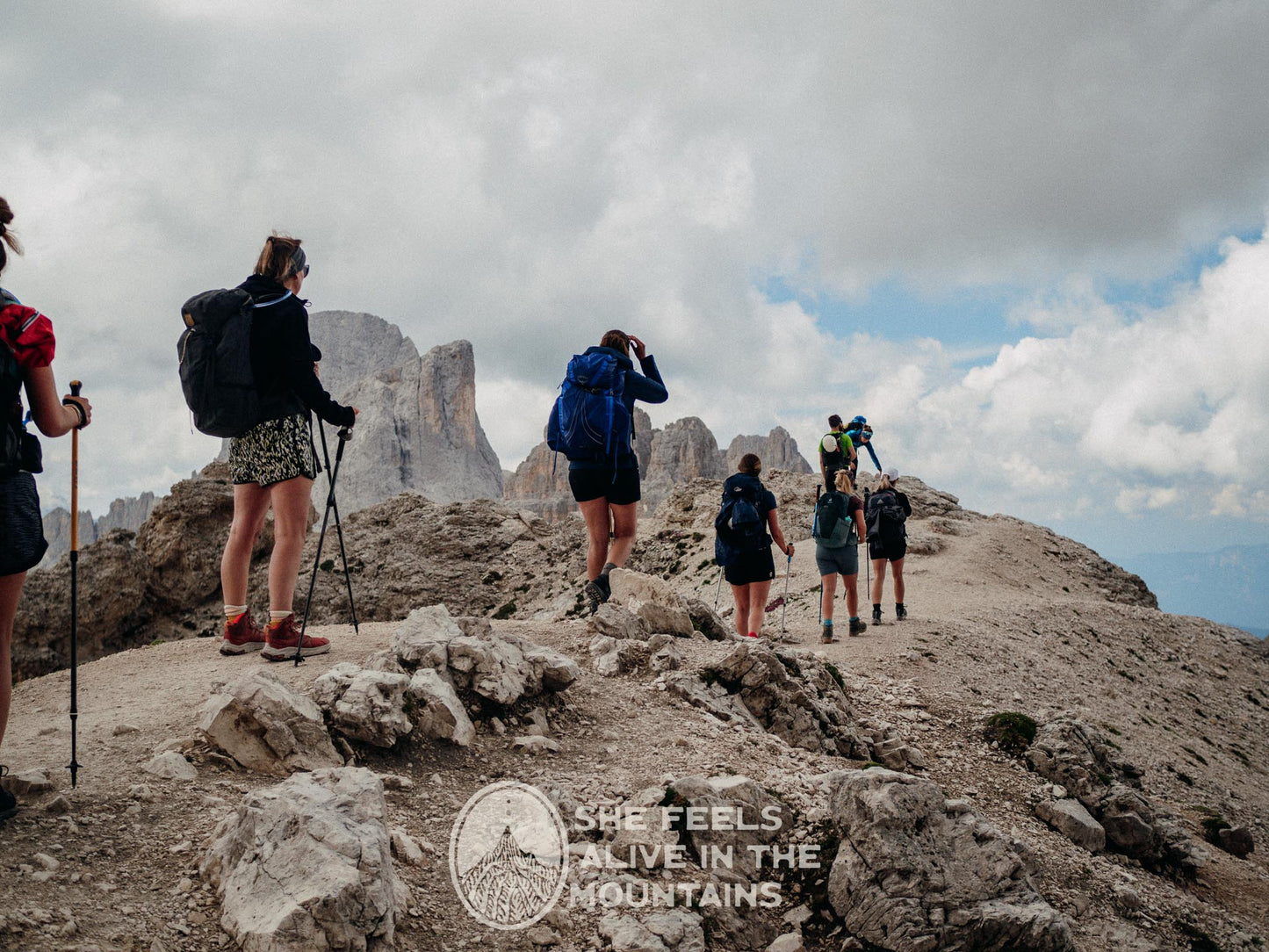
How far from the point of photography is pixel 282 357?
6629mm

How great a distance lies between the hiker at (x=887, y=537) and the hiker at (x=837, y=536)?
1.65 metres

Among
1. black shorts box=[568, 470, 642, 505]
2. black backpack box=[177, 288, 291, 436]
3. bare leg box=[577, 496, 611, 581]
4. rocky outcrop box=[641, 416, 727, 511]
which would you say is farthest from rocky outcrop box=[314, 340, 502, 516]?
black backpack box=[177, 288, 291, 436]

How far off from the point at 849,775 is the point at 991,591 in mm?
16449

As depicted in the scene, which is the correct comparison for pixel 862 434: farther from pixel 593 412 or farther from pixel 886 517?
pixel 593 412

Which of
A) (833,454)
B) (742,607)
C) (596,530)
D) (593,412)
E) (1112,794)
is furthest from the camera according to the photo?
(833,454)

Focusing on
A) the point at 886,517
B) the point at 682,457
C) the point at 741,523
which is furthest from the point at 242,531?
the point at 682,457

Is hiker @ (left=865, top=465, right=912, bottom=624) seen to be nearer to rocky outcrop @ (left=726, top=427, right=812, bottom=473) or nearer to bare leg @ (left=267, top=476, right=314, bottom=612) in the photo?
bare leg @ (left=267, top=476, right=314, bottom=612)

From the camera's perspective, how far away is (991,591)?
64.7 ft

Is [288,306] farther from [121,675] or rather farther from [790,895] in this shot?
[790,895]

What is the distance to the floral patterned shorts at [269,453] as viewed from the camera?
6691 millimetres

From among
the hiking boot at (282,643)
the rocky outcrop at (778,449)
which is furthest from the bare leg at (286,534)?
the rocky outcrop at (778,449)

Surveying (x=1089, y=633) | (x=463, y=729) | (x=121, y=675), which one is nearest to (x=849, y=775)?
(x=463, y=729)

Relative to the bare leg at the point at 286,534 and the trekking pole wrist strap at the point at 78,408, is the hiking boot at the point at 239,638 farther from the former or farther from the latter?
the trekking pole wrist strap at the point at 78,408

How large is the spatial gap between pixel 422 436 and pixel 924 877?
4457 inches
